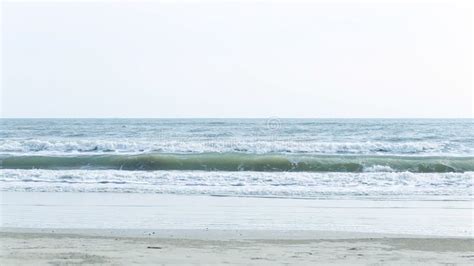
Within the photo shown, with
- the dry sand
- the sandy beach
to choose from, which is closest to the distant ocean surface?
the sandy beach

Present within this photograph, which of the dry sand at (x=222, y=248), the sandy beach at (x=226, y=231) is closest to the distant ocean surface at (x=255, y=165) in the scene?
the sandy beach at (x=226, y=231)

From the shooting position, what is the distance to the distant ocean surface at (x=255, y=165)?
1566cm

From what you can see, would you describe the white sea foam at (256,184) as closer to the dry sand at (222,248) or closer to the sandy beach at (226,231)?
the sandy beach at (226,231)

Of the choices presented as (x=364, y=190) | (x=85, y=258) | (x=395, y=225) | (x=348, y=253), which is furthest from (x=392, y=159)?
(x=85, y=258)

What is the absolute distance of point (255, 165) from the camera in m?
23.6

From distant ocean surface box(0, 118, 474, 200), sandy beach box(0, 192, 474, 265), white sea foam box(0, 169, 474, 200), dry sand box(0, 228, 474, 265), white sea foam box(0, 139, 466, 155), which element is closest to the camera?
dry sand box(0, 228, 474, 265)

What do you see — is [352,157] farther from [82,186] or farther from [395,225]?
[395,225]

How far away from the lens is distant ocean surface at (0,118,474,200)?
616 inches

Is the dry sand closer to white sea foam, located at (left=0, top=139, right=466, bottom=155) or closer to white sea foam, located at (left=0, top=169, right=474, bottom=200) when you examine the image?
white sea foam, located at (left=0, top=169, right=474, bottom=200)

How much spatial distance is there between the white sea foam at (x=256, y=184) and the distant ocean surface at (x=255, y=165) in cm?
Answer: 2

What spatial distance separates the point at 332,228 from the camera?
33.1 feet

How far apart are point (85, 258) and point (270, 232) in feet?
10.5

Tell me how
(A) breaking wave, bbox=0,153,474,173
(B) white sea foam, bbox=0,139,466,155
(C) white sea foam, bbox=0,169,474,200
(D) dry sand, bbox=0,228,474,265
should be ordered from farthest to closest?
(B) white sea foam, bbox=0,139,466,155 → (A) breaking wave, bbox=0,153,474,173 → (C) white sea foam, bbox=0,169,474,200 → (D) dry sand, bbox=0,228,474,265

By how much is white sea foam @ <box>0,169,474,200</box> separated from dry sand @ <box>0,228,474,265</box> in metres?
5.28
